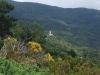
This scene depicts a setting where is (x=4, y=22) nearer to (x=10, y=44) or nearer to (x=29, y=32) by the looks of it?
(x=29, y=32)

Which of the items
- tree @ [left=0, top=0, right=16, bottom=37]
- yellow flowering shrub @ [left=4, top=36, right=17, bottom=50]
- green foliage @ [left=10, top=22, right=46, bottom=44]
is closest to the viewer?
yellow flowering shrub @ [left=4, top=36, right=17, bottom=50]

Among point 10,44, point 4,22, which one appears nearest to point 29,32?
point 4,22

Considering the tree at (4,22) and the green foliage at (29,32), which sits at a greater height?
the tree at (4,22)

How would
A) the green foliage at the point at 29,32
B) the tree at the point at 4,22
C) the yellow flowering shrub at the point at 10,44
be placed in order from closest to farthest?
the yellow flowering shrub at the point at 10,44, the tree at the point at 4,22, the green foliage at the point at 29,32

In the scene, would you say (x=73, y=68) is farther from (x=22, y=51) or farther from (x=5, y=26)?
(x=5, y=26)

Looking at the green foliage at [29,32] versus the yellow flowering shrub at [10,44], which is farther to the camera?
the green foliage at [29,32]

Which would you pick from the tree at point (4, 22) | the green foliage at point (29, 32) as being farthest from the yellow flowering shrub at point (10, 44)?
the green foliage at point (29, 32)

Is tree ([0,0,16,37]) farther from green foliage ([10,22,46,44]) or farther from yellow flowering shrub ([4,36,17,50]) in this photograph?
yellow flowering shrub ([4,36,17,50])

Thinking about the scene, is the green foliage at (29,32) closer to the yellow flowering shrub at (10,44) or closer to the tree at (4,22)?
the tree at (4,22)

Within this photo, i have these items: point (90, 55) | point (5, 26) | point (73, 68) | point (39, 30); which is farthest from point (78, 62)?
point (90, 55)

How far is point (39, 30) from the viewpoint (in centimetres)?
4138

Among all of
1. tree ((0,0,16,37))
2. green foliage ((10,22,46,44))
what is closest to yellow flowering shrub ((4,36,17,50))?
tree ((0,0,16,37))

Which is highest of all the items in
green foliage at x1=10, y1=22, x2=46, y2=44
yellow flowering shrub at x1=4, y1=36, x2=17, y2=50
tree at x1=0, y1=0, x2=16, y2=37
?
yellow flowering shrub at x1=4, y1=36, x2=17, y2=50

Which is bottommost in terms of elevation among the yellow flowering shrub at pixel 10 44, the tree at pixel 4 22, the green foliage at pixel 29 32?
the green foliage at pixel 29 32
